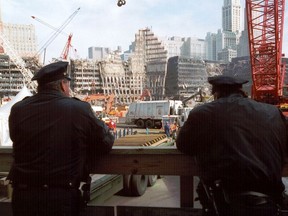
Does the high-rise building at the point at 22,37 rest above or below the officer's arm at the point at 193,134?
above

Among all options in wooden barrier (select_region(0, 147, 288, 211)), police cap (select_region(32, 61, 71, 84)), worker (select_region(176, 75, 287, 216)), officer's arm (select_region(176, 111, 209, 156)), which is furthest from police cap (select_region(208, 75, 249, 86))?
police cap (select_region(32, 61, 71, 84))

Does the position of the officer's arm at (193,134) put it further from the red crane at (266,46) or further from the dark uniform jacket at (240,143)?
the red crane at (266,46)

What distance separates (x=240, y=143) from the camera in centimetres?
218

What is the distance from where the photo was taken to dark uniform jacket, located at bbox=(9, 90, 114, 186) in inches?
89.8

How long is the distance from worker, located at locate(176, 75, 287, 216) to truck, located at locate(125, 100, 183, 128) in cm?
2842

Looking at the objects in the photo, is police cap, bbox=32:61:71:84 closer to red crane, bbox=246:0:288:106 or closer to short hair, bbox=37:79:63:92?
short hair, bbox=37:79:63:92

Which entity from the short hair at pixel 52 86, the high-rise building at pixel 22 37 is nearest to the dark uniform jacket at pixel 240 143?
the short hair at pixel 52 86

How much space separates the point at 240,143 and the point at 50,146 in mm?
1341

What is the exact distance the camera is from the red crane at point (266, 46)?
3042 centimetres

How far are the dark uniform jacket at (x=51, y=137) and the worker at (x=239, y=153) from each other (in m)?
0.80

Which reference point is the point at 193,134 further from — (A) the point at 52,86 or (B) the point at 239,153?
(A) the point at 52,86

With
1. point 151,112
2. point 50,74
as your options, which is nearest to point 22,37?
point 151,112

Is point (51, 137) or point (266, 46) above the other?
point (266, 46)

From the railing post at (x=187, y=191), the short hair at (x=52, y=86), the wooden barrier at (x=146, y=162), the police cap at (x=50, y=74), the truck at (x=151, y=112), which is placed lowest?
the truck at (x=151, y=112)
